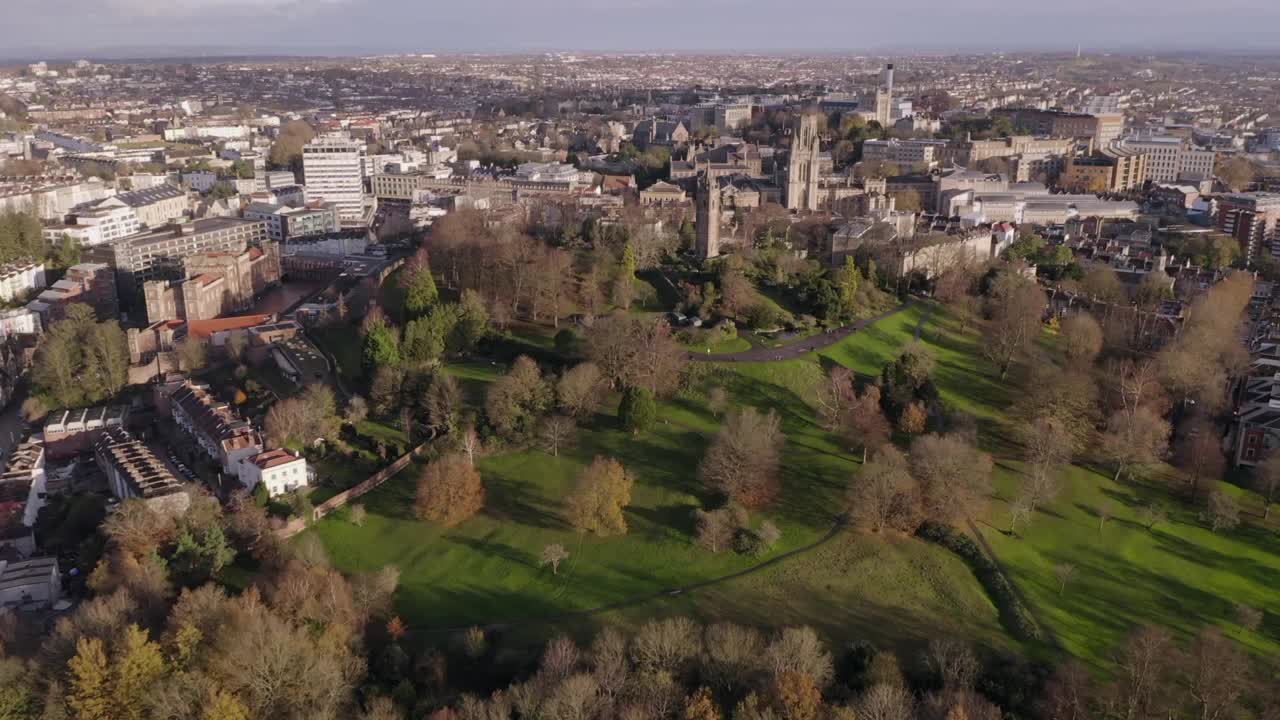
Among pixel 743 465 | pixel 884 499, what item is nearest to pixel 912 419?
pixel 884 499

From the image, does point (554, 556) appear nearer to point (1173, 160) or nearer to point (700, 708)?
point (700, 708)

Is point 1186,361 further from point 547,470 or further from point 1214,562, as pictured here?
point 547,470

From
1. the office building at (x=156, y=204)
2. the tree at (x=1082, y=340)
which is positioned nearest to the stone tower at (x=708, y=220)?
the tree at (x=1082, y=340)

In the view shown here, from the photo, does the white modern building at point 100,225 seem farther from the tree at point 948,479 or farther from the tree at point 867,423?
the tree at point 948,479

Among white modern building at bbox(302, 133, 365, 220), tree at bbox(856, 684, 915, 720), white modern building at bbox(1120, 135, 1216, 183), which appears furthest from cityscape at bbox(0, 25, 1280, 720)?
white modern building at bbox(1120, 135, 1216, 183)

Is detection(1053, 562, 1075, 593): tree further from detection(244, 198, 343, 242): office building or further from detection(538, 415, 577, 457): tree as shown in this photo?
detection(244, 198, 343, 242): office building
